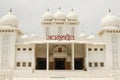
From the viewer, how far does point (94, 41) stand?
56.4 meters

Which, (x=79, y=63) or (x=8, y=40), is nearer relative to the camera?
(x=8, y=40)

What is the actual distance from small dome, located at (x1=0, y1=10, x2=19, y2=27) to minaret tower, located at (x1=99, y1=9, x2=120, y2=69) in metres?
16.5

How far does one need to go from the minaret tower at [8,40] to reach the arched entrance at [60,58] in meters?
7.44

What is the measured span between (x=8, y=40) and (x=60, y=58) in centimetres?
1036

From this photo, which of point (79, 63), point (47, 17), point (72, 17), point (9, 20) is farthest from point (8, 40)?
point (72, 17)

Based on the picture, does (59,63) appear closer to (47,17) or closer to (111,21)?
(47,17)

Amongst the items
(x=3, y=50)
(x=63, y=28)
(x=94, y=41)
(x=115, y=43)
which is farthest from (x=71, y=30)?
(x=3, y=50)

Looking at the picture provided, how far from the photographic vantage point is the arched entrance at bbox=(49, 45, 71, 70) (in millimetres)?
56625

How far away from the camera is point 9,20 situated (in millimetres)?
56625

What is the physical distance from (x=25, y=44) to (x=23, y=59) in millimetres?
2803

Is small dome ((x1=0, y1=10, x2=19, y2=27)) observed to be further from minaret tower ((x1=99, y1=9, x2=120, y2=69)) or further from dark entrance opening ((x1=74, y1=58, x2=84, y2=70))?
minaret tower ((x1=99, y1=9, x2=120, y2=69))

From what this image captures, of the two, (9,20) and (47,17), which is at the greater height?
(47,17)

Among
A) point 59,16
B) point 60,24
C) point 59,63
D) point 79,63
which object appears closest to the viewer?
point 59,63

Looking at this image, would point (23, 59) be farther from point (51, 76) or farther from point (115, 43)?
point (115, 43)
